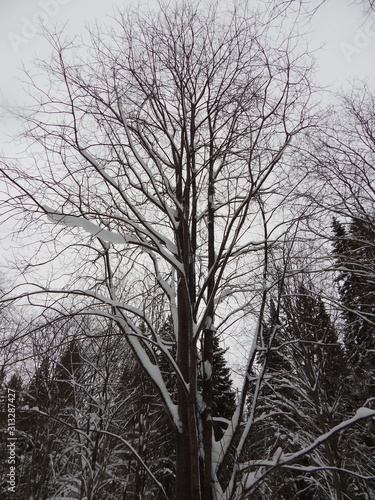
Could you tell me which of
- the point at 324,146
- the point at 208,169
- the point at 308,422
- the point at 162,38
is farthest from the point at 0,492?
the point at 324,146

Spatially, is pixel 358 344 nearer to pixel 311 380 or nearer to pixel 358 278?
pixel 311 380

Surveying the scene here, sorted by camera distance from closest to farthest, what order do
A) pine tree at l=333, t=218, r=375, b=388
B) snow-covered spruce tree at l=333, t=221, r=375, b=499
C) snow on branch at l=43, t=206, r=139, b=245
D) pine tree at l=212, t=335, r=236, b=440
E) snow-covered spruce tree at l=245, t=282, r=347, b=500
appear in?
1. snow on branch at l=43, t=206, r=139, b=245
2. pine tree at l=212, t=335, r=236, b=440
3. pine tree at l=333, t=218, r=375, b=388
4. snow-covered spruce tree at l=333, t=221, r=375, b=499
5. snow-covered spruce tree at l=245, t=282, r=347, b=500

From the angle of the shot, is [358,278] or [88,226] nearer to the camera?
[88,226]

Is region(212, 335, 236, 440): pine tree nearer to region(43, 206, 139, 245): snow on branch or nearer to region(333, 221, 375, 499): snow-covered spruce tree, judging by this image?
region(43, 206, 139, 245): snow on branch

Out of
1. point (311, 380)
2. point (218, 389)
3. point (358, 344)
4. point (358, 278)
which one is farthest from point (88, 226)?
point (358, 344)

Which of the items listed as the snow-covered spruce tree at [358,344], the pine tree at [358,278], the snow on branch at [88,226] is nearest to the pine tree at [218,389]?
the snow on branch at [88,226]

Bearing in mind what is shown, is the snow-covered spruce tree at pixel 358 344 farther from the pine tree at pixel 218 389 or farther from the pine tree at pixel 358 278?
the pine tree at pixel 218 389

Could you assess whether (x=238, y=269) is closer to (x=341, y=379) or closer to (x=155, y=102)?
(x=155, y=102)

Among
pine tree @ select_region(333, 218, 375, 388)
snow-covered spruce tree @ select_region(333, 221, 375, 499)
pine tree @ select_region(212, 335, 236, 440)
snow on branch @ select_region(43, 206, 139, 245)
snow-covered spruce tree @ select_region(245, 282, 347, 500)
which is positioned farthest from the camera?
snow-covered spruce tree @ select_region(245, 282, 347, 500)

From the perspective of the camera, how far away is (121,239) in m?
3.51

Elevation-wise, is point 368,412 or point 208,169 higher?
point 208,169

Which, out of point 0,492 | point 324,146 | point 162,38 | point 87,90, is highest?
→ point 324,146

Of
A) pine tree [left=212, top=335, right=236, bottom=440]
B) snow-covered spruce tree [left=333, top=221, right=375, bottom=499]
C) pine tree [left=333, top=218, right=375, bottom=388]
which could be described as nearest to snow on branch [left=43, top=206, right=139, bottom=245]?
pine tree [left=212, top=335, right=236, bottom=440]

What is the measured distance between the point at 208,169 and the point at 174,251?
1197 millimetres
